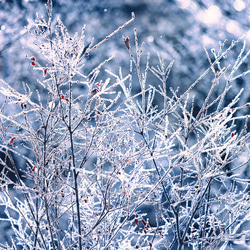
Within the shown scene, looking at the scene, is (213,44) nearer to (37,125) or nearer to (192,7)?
(192,7)

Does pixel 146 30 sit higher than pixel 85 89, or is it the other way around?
pixel 146 30

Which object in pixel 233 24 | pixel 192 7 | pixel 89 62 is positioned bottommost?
pixel 89 62

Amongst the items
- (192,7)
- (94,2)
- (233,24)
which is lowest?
(233,24)

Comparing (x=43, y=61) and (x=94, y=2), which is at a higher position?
(x=94, y=2)

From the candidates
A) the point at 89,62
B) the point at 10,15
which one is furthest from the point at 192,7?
the point at 10,15

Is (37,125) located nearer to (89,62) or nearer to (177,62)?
(89,62)

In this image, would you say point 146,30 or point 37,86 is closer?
point 37,86

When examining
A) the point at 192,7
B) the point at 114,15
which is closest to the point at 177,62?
the point at 192,7

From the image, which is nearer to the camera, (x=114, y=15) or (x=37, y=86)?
(x=37, y=86)
